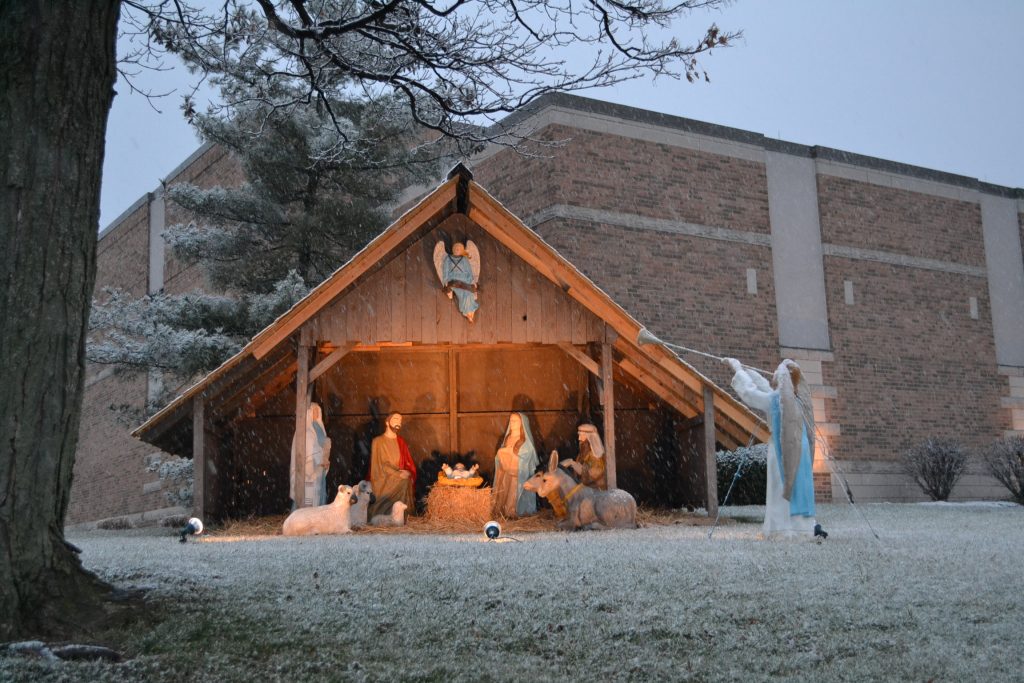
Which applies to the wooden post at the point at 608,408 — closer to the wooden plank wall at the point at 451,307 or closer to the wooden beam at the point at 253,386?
the wooden plank wall at the point at 451,307

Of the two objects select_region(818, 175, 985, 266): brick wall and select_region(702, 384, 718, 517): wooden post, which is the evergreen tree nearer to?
select_region(702, 384, 718, 517): wooden post

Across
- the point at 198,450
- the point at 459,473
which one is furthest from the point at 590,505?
the point at 198,450

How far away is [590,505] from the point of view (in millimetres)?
13094

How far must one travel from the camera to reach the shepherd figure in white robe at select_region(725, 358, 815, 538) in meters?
10.9

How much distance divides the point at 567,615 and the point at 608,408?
7.14 meters

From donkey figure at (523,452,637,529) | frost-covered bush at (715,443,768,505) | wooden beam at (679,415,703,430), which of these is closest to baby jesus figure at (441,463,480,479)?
donkey figure at (523,452,637,529)

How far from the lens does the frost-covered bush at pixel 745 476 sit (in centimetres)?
2075

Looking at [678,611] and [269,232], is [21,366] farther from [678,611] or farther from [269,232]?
[269,232]

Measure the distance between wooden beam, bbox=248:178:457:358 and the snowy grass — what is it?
430 centimetres

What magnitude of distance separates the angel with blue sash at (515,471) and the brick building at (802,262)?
6.61 m

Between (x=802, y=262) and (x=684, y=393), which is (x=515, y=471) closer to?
(x=684, y=393)

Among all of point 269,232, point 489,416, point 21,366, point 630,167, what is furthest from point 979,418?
point 21,366

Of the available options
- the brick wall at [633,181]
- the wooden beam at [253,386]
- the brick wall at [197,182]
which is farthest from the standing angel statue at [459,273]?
the brick wall at [197,182]

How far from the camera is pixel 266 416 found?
16.6 m
